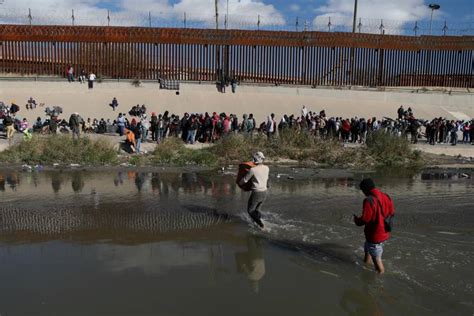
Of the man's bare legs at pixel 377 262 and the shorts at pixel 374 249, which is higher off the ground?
the shorts at pixel 374 249

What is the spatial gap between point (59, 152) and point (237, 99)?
13.6m

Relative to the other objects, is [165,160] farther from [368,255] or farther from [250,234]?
[368,255]

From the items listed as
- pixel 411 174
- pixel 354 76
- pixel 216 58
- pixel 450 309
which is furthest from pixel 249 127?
pixel 450 309

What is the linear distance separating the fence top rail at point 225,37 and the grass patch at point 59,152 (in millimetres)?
14198

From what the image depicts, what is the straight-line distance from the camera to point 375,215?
691 centimetres

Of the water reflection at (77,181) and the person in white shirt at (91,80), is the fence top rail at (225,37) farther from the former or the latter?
the water reflection at (77,181)

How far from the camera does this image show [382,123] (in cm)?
2462

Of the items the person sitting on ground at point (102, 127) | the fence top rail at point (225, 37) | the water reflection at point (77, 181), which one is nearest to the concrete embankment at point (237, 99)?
the person sitting on ground at point (102, 127)

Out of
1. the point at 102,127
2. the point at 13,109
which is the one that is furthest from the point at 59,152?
the point at 13,109

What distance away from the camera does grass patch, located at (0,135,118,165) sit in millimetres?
17953

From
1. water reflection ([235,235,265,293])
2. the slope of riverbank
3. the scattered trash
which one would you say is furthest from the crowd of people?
water reflection ([235,235,265,293])

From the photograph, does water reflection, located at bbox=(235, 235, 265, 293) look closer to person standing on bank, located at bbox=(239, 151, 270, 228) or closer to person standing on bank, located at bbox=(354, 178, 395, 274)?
person standing on bank, located at bbox=(239, 151, 270, 228)

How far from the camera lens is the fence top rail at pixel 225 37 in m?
31.0

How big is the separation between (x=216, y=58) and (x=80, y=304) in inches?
1069
